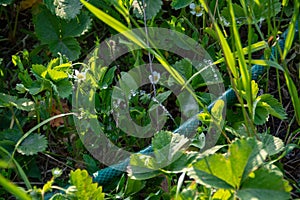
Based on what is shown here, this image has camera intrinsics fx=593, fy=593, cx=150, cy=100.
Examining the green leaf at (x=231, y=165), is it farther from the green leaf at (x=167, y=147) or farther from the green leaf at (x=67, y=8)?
the green leaf at (x=67, y=8)

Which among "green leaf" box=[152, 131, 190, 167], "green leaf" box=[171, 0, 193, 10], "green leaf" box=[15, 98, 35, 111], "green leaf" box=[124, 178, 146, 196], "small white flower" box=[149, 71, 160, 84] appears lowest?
"green leaf" box=[124, 178, 146, 196]

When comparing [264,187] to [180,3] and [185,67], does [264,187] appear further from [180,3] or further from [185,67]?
[180,3]

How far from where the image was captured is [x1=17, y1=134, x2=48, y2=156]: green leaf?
66.6 inches

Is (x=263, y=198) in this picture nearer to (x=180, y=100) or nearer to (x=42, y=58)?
(x=180, y=100)

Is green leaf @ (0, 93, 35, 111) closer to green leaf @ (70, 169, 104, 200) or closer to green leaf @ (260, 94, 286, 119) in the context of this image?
green leaf @ (70, 169, 104, 200)

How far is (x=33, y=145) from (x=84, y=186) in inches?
14.7

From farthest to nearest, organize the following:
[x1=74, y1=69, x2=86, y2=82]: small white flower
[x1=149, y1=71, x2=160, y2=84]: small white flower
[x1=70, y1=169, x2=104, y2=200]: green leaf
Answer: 1. [x1=149, y1=71, x2=160, y2=84]: small white flower
2. [x1=74, y1=69, x2=86, y2=82]: small white flower
3. [x1=70, y1=169, x2=104, y2=200]: green leaf

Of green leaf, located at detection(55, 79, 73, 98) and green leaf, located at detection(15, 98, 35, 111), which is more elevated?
green leaf, located at detection(55, 79, 73, 98)

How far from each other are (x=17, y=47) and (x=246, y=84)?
1.11 metres

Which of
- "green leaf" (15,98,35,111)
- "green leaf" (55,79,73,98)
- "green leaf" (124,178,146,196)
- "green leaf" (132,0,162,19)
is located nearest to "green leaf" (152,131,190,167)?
"green leaf" (124,178,146,196)

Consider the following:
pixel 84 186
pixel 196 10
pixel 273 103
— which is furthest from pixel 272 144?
pixel 196 10

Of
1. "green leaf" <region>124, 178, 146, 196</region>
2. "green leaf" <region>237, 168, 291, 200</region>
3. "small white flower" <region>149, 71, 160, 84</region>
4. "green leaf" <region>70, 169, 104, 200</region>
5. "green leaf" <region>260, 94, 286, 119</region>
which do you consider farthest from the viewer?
"small white flower" <region>149, 71, 160, 84</region>

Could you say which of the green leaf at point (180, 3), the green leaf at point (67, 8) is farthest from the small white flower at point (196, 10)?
the green leaf at point (67, 8)

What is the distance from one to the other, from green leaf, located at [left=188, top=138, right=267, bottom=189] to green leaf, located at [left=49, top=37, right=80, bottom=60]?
873 mm
